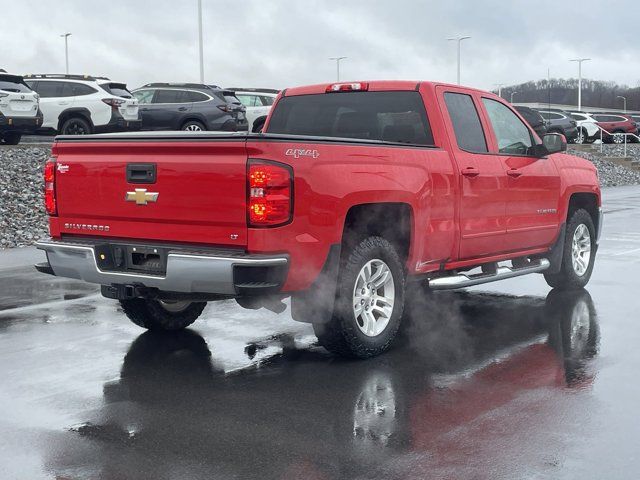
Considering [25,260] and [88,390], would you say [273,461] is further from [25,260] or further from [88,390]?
[25,260]

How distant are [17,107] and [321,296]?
1715cm

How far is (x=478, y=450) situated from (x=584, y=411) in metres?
0.98

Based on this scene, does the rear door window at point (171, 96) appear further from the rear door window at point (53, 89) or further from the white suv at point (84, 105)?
the rear door window at point (53, 89)

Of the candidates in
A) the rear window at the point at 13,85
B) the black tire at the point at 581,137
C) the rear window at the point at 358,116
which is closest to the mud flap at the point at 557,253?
the rear window at the point at 358,116

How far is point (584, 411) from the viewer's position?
5.34m

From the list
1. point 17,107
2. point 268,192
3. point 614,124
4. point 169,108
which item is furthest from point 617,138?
point 268,192

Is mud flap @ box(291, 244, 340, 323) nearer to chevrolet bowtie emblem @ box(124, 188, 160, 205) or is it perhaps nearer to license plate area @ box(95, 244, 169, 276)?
license plate area @ box(95, 244, 169, 276)

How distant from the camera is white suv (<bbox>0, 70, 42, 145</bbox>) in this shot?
70.2 feet

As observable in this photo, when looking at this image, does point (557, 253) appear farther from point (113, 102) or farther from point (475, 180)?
point (113, 102)

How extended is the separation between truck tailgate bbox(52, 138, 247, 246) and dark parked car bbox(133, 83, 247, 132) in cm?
1895

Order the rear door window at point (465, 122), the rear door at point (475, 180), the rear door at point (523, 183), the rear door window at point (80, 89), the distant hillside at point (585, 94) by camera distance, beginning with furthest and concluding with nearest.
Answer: the distant hillside at point (585, 94) → the rear door window at point (80, 89) → the rear door at point (523, 183) → the rear door window at point (465, 122) → the rear door at point (475, 180)

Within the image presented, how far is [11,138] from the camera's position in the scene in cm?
2264

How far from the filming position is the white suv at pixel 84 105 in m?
23.3

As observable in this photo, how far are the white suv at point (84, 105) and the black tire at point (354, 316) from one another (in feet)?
57.5
